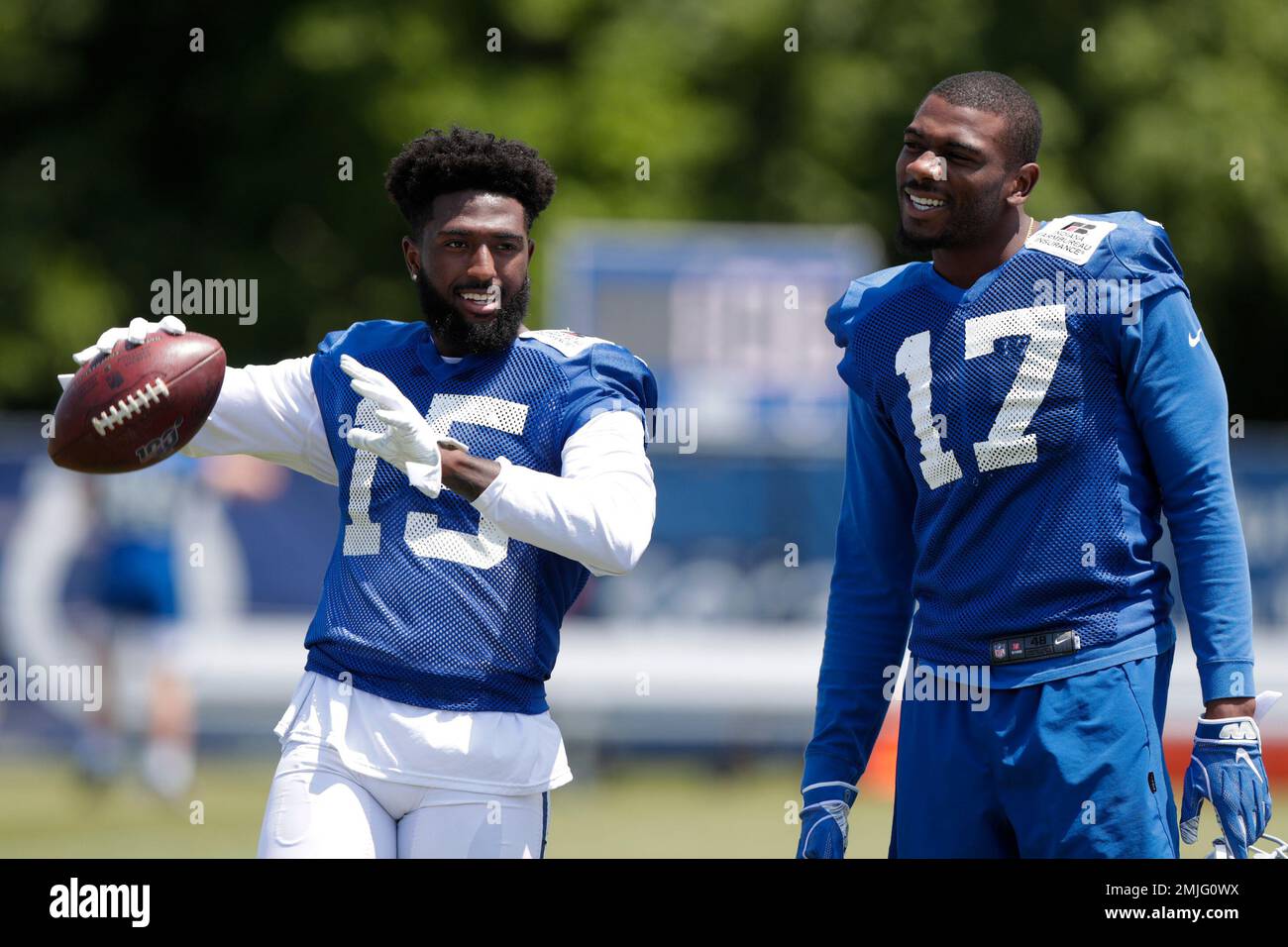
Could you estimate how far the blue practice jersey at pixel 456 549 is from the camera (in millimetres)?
3703

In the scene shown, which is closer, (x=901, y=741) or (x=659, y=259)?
(x=901, y=741)

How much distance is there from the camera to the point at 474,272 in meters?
3.84

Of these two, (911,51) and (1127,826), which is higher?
(911,51)

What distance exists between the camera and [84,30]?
17.7 m

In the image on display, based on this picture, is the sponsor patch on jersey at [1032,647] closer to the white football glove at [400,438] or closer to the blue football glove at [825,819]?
the blue football glove at [825,819]

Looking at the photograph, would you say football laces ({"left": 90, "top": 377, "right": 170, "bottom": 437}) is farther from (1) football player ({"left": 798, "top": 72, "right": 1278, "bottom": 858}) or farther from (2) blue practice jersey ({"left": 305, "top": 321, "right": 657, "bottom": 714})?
(1) football player ({"left": 798, "top": 72, "right": 1278, "bottom": 858})

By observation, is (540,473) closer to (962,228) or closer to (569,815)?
(962,228)

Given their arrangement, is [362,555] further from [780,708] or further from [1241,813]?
[780,708]

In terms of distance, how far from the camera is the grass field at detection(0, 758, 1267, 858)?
8.39 m

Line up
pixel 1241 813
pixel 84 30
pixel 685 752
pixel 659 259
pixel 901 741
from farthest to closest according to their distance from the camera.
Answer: pixel 84 30
pixel 659 259
pixel 685 752
pixel 901 741
pixel 1241 813

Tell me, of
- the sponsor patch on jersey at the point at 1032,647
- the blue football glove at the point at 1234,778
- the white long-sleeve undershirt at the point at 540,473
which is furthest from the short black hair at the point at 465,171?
the blue football glove at the point at 1234,778

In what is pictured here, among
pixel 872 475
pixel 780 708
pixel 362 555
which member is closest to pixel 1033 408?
pixel 872 475

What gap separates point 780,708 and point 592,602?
126 cm

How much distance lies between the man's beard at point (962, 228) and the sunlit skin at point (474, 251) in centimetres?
78
